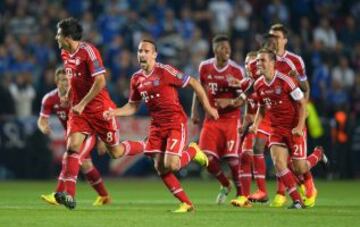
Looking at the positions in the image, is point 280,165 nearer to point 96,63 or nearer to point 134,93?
point 134,93

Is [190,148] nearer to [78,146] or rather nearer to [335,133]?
[78,146]

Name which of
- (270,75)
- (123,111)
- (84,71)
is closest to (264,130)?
(270,75)

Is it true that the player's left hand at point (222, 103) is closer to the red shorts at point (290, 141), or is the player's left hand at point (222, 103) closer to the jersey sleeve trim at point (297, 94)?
the red shorts at point (290, 141)

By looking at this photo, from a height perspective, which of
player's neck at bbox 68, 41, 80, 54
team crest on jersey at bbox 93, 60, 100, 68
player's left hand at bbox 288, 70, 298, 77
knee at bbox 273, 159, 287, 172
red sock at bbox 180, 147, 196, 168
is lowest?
knee at bbox 273, 159, 287, 172

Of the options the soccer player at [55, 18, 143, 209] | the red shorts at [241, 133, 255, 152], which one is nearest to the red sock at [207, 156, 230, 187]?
the red shorts at [241, 133, 255, 152]

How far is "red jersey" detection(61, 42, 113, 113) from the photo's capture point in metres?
14.2

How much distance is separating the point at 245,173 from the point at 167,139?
2163 mm

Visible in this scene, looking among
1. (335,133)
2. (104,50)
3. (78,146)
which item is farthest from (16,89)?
(78,146)

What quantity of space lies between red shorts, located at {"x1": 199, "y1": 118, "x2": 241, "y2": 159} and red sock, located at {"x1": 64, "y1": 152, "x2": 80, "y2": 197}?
9.05 feet

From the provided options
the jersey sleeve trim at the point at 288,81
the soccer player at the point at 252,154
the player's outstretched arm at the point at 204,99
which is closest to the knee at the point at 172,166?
the player's outstretched arm at the point at 204,99

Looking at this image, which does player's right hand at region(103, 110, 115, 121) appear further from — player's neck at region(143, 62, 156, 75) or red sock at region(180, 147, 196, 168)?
red sock at region(180, 147, 196, 168)

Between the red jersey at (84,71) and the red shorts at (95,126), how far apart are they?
101 mm

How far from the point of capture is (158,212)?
13859mm

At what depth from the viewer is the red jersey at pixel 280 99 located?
1501 cm
